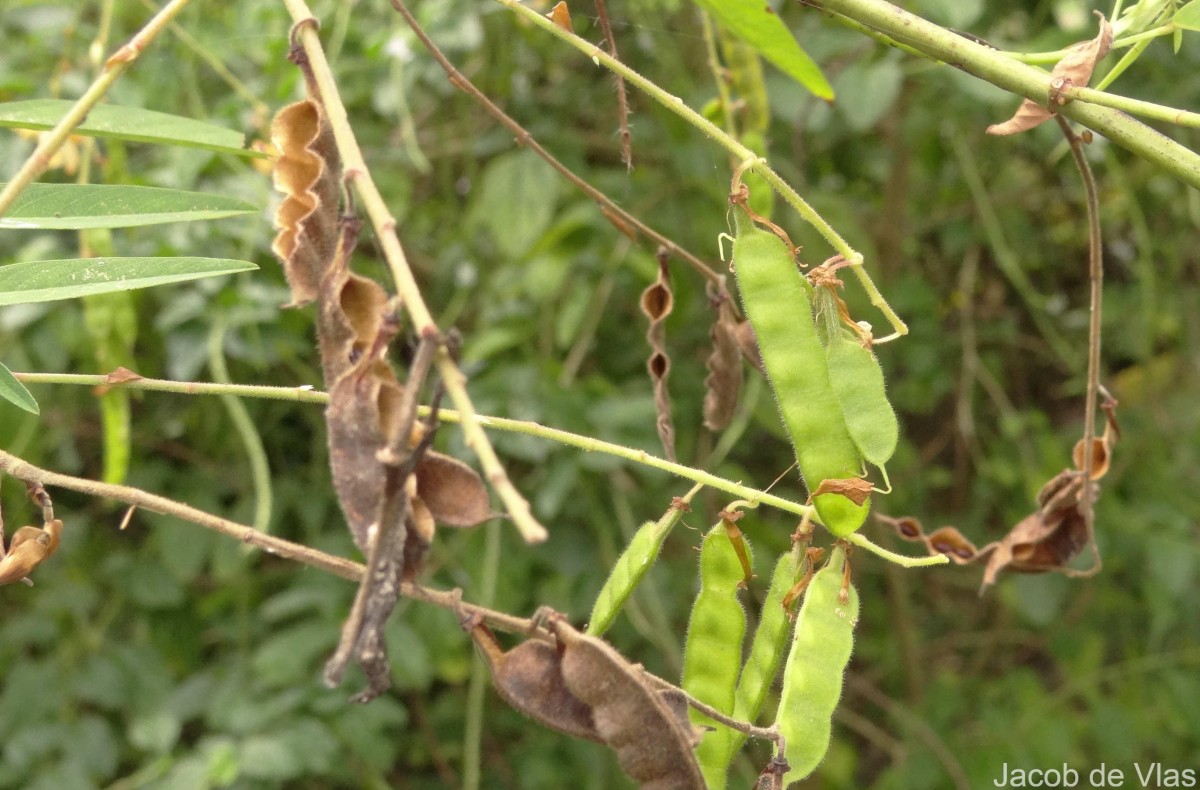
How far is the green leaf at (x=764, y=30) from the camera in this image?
2.04 feet

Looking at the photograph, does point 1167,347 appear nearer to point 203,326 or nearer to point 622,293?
point 622,293

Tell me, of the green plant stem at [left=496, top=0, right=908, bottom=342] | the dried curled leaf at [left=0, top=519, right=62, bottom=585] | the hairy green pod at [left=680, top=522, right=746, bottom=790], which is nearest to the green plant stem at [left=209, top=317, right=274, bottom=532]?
the dried curled leaf at [left=0, top=519, right=62, bottom=585]

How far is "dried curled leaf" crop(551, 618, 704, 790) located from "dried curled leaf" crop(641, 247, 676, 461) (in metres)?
0.26

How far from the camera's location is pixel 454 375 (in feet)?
1.35

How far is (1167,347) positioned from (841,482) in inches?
78.6

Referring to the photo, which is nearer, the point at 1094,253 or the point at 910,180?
the point at 1094,253

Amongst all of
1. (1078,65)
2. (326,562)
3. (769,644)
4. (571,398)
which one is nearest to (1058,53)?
(1078,65)

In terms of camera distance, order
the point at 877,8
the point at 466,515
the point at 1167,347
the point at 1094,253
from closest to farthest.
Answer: the point at 466,515, the point at 877,8, the point at 1094,253, the point at 1167,347

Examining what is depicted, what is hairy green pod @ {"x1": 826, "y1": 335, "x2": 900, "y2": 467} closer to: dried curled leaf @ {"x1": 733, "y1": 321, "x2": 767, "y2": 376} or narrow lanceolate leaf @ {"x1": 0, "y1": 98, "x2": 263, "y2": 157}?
dried curled leaf @ {"x1": 733, "y1": 321, "x2": 767, "y2": 376}

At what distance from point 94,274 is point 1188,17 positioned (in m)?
0.67

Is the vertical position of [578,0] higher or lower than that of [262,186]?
higher

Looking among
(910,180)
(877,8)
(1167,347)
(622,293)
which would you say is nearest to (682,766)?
(877,8)

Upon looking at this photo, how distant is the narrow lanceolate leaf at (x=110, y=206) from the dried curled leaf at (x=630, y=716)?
338 millimetres

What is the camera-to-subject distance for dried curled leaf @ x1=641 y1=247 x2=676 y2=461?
2.70 ft
